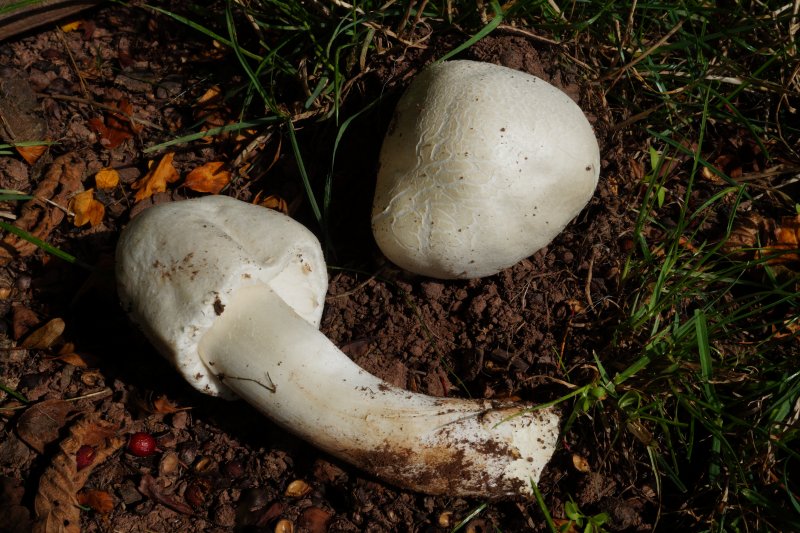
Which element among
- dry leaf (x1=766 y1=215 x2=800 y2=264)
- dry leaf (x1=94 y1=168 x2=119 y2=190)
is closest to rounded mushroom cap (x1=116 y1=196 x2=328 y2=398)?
dry leaf (x1=94 y1=168 x2=119 y2=190)

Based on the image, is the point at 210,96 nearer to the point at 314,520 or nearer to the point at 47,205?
the point at 47,205

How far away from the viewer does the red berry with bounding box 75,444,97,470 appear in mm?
2643

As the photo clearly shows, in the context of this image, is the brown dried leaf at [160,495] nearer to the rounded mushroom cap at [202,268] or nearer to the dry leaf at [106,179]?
the rounded mushroom cap at [202,268]

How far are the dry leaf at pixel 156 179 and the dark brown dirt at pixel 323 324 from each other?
0.15ft

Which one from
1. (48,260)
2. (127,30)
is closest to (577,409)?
(48,260)

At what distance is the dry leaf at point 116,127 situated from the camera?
10.6 feet

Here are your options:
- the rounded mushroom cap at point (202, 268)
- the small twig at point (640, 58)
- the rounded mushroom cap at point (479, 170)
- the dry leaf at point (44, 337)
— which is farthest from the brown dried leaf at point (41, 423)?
the small twig at point (640, 58)

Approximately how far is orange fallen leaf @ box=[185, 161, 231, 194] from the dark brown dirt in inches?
2.7

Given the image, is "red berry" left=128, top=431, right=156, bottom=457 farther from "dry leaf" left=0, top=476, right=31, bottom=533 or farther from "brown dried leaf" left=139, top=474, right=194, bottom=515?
"dry leaf" left=0, top=476, right=31, bottom=533

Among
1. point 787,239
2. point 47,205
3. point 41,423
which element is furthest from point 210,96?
point 787,239

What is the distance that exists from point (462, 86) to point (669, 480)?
1837 mm

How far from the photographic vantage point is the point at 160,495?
105 inches

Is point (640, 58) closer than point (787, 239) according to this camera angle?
Yes

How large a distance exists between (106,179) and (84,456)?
1271 millimetres
